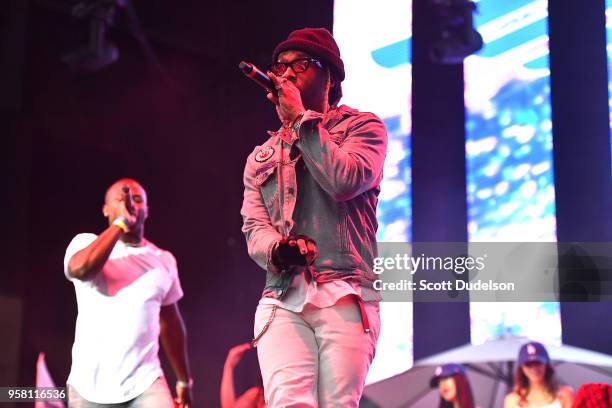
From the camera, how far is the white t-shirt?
10.5 ft

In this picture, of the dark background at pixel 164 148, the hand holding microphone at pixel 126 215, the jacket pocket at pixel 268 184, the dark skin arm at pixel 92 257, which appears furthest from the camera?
the dark background at pixel 164 148

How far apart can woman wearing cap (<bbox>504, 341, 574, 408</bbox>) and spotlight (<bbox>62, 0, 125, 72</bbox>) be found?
278cm

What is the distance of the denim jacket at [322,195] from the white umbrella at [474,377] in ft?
6.50

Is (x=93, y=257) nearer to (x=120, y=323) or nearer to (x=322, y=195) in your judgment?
(x=120, y=323)

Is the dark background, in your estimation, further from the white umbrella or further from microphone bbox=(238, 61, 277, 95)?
microphone bbox=(238, 61, 277, 95)

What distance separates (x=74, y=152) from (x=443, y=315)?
2.26 meters

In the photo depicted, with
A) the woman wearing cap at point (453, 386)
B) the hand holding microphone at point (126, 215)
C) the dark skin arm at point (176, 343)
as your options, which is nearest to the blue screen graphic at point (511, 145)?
the woman wearing cap at point (453, 386)

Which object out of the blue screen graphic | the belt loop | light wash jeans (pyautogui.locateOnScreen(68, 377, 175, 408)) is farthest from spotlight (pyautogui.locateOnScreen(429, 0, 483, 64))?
the belt loop

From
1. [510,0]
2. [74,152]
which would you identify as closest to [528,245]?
[510,0]

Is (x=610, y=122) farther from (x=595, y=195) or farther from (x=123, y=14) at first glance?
(x=123, y=14)

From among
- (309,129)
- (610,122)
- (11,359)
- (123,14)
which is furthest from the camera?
(123,14)

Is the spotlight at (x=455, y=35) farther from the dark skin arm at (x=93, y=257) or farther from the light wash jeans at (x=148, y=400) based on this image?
the light wash jeans at (x=148, y=400)

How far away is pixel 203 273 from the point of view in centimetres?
459

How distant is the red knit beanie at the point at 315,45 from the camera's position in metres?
2.20
